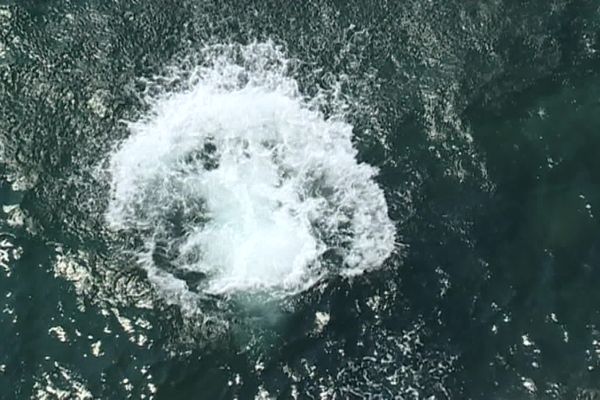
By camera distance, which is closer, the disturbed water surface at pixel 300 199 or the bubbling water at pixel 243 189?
the disturbed water surface at pixel 300 199

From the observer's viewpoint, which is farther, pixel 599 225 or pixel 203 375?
pixel 599 225

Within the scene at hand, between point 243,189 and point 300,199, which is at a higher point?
point 243,189

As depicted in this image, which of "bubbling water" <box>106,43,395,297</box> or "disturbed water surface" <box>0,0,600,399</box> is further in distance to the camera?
"bubbling water" <box>106,43,395,297</box>

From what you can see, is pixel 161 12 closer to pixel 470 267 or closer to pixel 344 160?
pixel 344 160

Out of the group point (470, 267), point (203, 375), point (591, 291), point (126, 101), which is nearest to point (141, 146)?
point (126, 101)
